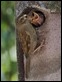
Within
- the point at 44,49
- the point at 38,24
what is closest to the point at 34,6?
the point at 38,24

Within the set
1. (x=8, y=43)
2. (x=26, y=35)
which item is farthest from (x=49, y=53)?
(x=8, y=43)

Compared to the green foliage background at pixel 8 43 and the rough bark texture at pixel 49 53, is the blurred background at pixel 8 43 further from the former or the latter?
the rough bark texture at pixel 49 53

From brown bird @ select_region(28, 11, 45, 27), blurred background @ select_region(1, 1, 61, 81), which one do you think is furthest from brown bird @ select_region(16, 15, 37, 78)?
blurred background @ select_region(1, 1, 61, 81)

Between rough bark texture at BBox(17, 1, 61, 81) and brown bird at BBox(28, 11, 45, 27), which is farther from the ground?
brown bird at BBox(28, 11, 45, 27)

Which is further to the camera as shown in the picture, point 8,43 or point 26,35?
point 8,43

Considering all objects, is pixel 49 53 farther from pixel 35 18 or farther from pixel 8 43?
pixel 8 43

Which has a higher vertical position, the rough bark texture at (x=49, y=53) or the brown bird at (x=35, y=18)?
the brown bird at (x=35, y=18)

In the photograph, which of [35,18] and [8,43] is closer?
[35,18]

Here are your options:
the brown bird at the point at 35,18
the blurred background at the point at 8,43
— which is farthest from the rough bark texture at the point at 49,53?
the blurred background at the point at 8,43

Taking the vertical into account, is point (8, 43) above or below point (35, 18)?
below

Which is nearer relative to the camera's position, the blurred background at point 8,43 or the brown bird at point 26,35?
Result: the brown bird at point 26,35

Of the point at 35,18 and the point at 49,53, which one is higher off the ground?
the point at 35,18

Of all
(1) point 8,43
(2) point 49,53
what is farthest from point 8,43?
(2) point 49,53

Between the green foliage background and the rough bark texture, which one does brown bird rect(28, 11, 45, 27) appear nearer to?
the rough bark texture
